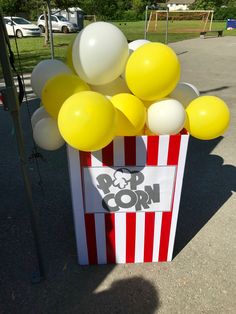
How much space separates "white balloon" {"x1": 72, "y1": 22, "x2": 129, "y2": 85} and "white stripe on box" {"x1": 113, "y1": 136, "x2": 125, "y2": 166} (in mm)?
373

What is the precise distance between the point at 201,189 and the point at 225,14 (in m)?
43.1

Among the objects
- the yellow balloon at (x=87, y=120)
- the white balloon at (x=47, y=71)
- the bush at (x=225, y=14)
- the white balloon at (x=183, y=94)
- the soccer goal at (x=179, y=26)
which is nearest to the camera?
the yellow balloon at (x=87, y=120)

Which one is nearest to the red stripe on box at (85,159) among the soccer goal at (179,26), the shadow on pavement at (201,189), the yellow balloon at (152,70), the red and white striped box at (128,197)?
the red and white striped box at (128,197)

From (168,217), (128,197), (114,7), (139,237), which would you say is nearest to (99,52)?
(128,197)

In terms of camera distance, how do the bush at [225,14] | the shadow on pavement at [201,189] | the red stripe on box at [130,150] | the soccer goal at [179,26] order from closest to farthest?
the red stripe on box at [130,150] → the shadow on pavement at [201,189] → the soccer goal at [179,26] → the bush at [225,14]

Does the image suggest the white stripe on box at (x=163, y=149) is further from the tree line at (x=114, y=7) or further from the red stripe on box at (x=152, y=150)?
the tree line at (x=114, y=7)

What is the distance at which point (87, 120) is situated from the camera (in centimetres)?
162

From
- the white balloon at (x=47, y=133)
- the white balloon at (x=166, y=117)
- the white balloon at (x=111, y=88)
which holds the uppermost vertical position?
the white balloon at (x=111, y=88)

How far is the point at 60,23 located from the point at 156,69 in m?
21.2

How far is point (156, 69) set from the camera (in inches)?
70.4

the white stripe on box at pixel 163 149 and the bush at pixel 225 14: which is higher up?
the white stripe on box at pixel 163 149

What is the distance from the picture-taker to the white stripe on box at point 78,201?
1992 mm

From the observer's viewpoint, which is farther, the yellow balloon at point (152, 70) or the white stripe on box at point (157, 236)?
the white stripe on box at point (157, 236)

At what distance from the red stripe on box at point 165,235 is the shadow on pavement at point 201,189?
6.5 inches
